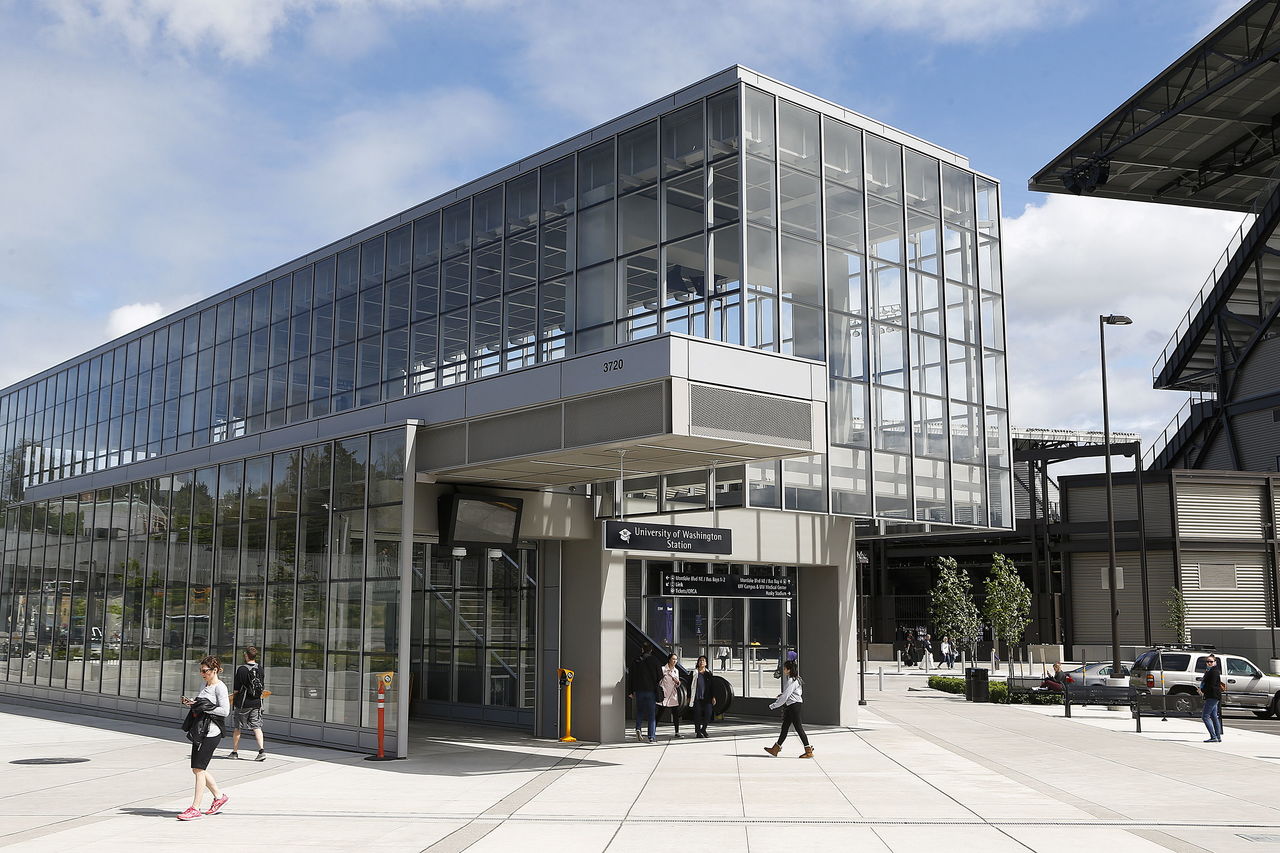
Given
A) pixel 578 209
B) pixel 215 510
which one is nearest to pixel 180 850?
pixel 215 510

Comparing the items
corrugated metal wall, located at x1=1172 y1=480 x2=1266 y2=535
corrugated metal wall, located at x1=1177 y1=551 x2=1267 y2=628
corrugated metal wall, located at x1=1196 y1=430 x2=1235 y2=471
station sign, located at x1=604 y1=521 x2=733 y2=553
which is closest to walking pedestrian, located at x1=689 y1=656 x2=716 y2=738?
station sign, located at x1=604 y1=521 x2=733 y2=553

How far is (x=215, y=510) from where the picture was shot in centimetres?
2611

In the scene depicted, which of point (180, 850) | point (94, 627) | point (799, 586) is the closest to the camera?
point (180, 850)

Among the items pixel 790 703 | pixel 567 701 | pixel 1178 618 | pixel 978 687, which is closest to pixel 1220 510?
pixel 1178 618

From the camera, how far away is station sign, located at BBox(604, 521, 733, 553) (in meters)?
20.8

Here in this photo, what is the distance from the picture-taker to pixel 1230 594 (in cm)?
4884

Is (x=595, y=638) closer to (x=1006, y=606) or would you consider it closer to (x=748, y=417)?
(x=748, y=417)

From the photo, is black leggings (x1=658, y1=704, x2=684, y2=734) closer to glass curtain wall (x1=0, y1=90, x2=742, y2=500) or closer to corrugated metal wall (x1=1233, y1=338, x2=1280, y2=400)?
glass curtain wall (x1=0, y1=90, x2=742, y2=500)

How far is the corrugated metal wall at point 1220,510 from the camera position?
49.2 metres

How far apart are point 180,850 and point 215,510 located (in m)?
15.4

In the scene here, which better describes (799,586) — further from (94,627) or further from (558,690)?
(94,627)

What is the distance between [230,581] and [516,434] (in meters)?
9.72

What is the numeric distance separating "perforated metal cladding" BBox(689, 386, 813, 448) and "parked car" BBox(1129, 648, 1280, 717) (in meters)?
17.5

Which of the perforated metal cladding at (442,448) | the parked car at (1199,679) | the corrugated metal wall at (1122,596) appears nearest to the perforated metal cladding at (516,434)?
the perforated metal cladding at (442,448)
